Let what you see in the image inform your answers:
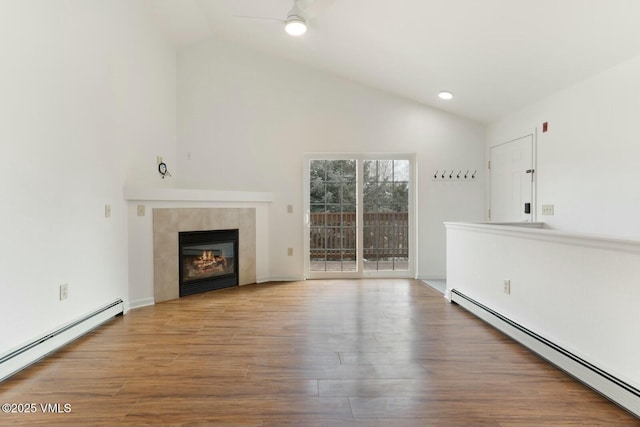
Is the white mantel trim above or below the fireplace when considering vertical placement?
above

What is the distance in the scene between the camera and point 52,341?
2.53 m

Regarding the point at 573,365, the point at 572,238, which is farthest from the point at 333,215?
the point at 573,365

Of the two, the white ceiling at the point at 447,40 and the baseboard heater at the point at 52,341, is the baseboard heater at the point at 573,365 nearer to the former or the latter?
the white ceiling at the point at 447,40

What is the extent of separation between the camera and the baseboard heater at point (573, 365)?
179 cm

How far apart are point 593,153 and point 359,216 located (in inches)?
114

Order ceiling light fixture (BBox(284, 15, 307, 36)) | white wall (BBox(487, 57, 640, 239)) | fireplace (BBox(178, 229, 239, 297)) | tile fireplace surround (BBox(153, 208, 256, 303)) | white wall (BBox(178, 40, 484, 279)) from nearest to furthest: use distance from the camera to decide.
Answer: white wall (BBox(487, 57, 640, 239)), ceiling light fixture (BBox(284, 15, 307, 36)), tile fireplace surround (BBox(153, 208, 256, 303)), fireplace (BBox(178, 229, 239, 297)), white wall (BBox(178, 40, 484, 279))

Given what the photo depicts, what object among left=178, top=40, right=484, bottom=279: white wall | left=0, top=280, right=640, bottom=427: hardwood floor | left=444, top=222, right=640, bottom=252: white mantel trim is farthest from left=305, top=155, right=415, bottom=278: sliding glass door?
left=444, top=222, right=640, bottom=252: white mantel trim

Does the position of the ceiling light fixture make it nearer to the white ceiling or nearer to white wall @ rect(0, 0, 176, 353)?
the white ceiling

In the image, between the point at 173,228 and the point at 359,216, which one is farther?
the point at 359,216

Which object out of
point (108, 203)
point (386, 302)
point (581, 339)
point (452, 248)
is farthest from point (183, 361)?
point (452, 248)

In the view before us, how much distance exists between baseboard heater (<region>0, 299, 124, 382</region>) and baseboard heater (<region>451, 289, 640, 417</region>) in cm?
361

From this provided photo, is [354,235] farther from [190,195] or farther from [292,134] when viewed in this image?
[190,195]

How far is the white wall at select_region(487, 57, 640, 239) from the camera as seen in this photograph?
2848 millimetres

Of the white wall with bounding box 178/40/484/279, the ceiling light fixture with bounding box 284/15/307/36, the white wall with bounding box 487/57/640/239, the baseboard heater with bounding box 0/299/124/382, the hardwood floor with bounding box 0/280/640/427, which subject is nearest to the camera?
the hardwood floor with bounding box 0/280/640/427
